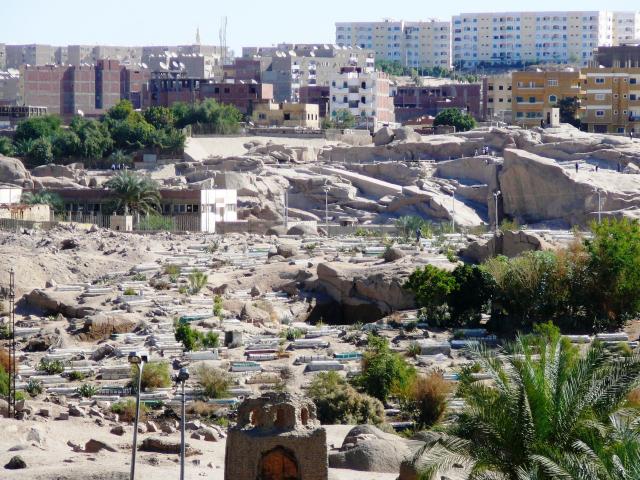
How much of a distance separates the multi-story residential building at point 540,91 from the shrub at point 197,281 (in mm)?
48824

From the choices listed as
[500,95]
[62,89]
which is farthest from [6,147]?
[62,89]

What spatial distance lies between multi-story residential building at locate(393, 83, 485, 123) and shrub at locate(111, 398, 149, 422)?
78694 mm

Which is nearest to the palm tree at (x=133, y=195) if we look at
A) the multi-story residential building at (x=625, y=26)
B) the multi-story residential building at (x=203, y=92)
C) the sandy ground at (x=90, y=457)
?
the multi-story residential building at (x=203, y=92)

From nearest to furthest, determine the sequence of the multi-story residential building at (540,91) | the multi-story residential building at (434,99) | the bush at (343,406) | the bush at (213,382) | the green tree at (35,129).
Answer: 1. the bush at (343,406)
2. the bush at (213,382)
3. the green tree at (35,129)
4. the multi-story residential building at (540,91)
5. the multi-story residential building at (434,99)

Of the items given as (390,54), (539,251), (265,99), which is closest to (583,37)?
(390,54)

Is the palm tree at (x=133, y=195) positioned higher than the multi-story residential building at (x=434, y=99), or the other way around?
the multi-story residential building at (x=434, y=99)

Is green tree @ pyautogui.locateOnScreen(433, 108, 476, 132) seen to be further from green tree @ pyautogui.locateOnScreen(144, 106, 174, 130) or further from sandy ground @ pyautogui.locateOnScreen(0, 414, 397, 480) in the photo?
sandy ground @ pyautogui.locateOnScreen(0, 414, 397, 480)

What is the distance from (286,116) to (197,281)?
52.4 metres

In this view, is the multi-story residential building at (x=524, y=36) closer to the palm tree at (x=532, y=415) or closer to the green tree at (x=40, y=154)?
the green tree at (x=40, y=154)

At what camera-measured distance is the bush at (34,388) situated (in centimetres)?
3482

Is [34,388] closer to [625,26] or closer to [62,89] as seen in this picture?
[62,89]

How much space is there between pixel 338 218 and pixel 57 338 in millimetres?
32043

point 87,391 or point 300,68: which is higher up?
point 300,68

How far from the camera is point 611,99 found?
94312 millimetres
